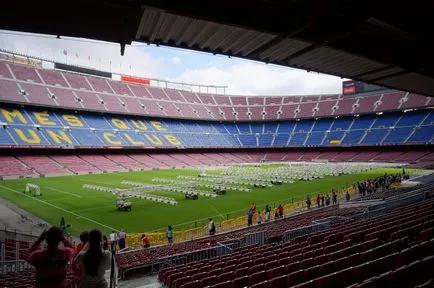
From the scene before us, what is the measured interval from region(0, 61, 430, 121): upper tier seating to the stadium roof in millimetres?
59597

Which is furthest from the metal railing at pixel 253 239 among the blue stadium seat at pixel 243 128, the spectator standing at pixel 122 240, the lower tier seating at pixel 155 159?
the blue stadium seat at pixel 243 128

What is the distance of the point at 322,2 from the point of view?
7.48 metres

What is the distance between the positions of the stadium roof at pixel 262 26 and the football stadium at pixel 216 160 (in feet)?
0.17

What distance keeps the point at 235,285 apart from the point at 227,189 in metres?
31.9

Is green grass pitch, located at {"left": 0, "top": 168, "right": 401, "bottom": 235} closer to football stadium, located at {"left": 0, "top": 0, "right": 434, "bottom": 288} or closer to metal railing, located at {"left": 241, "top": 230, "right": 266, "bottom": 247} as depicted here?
football stadium, located at {"left": 0, "top": 0, "right": 434, "bottom": 288}

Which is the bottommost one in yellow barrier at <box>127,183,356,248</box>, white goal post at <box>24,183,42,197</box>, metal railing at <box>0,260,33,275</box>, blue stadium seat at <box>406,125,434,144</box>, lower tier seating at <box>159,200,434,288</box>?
yellow barrier at <box>127,183,356,248</box>

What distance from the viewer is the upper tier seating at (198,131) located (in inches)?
2335

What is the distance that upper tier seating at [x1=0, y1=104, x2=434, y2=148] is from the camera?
59312 mm

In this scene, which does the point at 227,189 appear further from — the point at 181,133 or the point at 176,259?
the point at 181,133

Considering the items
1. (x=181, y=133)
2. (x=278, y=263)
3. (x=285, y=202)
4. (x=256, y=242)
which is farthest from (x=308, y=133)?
(x=278, y=263)

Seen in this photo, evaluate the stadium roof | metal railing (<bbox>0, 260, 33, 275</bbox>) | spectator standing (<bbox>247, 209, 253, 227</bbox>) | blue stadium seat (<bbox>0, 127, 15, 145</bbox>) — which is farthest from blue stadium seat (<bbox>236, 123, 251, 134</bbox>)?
the stadium roof

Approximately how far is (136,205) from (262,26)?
25371 millimetres

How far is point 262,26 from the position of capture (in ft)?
27.4

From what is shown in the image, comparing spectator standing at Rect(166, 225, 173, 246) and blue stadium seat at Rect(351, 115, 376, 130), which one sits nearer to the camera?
spectator standing at Rect(166, 225, 173, 246)
